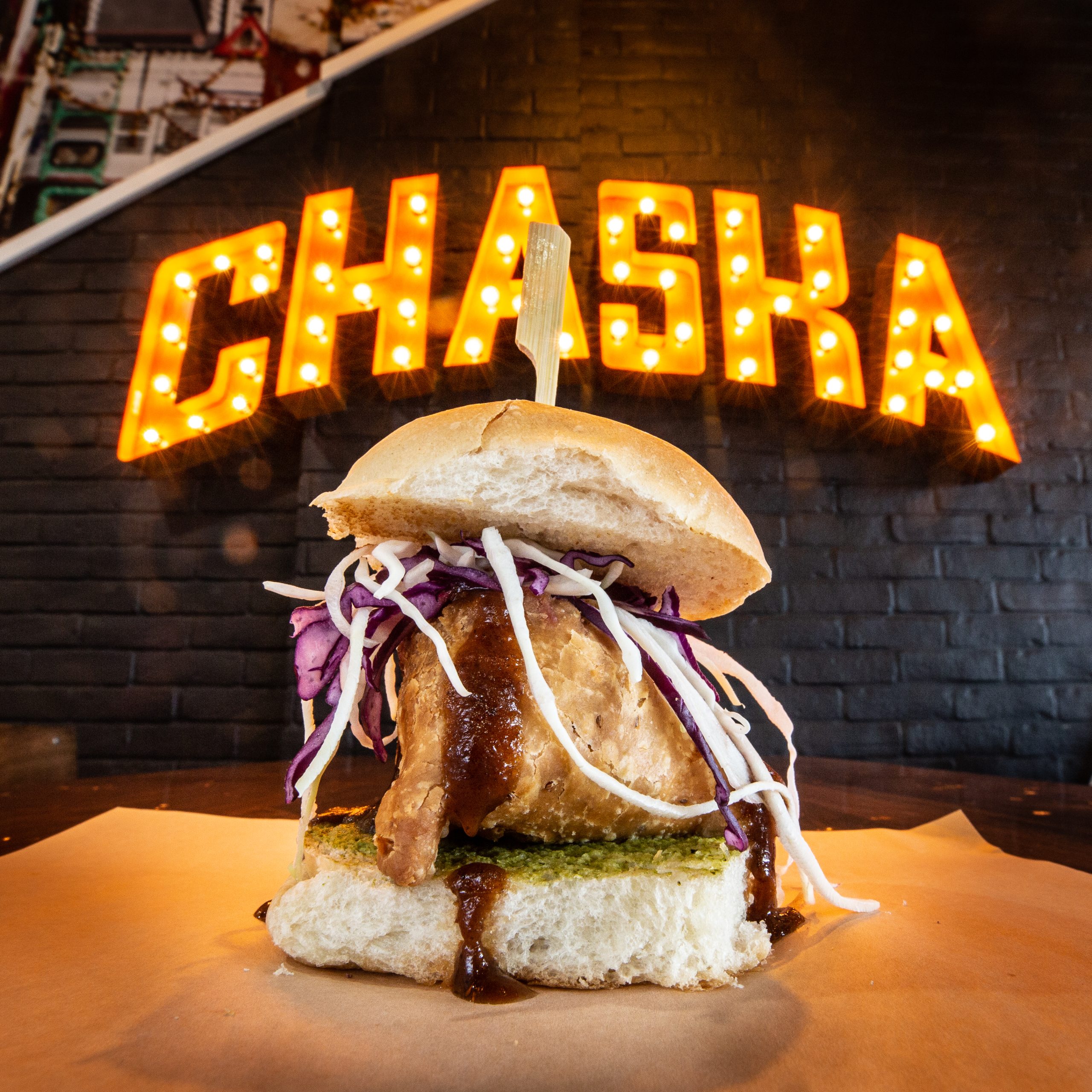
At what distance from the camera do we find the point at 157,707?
319 centimetres

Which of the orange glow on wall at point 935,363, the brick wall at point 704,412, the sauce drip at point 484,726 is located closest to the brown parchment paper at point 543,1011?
the sauce drip at point 484,726

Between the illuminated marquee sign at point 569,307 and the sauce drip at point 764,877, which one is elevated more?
the illuminated marquee sign at point 569,307

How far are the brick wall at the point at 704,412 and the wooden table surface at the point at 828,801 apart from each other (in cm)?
113

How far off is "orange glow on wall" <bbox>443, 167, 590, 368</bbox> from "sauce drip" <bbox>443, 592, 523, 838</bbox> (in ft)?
7.41

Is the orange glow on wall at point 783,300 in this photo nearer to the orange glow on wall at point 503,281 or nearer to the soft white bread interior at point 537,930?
the orange glow on wall at point 503,281

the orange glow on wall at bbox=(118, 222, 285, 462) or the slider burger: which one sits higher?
the orange glow on wall at bbox=(118, 222, 285, 462)

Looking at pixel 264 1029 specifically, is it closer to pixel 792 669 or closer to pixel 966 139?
pixel 792 669

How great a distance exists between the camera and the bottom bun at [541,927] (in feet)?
2.75

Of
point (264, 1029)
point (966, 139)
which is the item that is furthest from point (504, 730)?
point (966, 139)

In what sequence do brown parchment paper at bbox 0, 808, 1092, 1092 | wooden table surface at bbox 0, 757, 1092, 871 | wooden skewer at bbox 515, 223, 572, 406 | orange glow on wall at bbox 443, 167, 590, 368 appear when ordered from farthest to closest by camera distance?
1. orange glow on wall at bbox 443, 167, 590, 368
2. wooden table surface at bbox 0, 757, 1092, 871
3. wooden skewer at bbox 515, 223, 572, 406
4. brown parchment paper at bbox 0, 808, 1092, 1092

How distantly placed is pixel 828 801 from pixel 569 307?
2137 mm

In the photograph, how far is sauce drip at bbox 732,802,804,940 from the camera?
3.27 ft

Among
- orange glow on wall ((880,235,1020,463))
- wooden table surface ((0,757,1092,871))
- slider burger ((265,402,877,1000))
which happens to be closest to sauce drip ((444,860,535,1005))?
slider burger ((265,402,877,1000))

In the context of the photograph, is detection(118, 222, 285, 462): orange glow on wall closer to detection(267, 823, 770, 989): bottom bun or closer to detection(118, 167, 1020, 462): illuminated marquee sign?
detection(118, 167, 1020, 462): illuminated marquee sign
